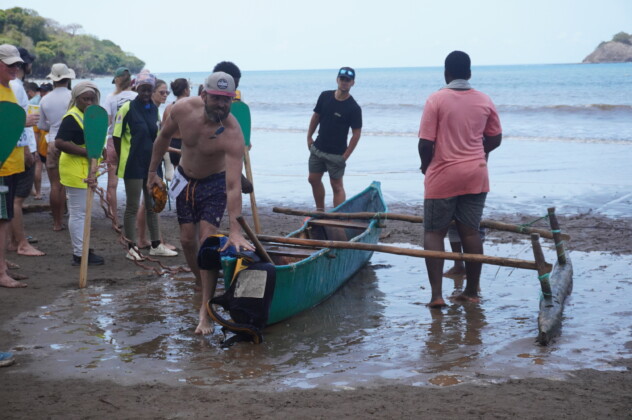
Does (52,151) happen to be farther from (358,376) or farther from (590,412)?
(590,412)

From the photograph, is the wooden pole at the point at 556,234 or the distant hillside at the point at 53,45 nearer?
the wooden pole at the point at 556,234

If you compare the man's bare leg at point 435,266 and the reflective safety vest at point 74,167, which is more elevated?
the reflective safety vest at point 74,167

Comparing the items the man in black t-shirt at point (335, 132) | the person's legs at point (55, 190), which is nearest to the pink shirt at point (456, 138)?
the man in black t-shirt at point (335, 132)

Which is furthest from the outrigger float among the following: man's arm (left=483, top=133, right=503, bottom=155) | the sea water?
the sea water

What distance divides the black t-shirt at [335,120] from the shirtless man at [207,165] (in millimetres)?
3370

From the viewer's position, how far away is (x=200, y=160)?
6.03 metres

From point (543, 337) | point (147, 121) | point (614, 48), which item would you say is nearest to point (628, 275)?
point (543, 337)

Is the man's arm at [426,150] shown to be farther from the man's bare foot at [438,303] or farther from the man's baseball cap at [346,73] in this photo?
the man's baseball cap at [346,73]

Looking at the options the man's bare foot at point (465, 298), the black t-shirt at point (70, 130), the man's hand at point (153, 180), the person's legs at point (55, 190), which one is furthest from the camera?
the person's legs at point (55, 190)

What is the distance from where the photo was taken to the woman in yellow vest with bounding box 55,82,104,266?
24.1 feet

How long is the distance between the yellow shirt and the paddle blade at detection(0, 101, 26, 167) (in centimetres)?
56

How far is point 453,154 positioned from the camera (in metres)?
6.14

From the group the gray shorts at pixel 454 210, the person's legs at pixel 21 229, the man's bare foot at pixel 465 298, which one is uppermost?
the gray shorts at pixel 454 210

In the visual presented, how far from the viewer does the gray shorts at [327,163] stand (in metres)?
9.50
